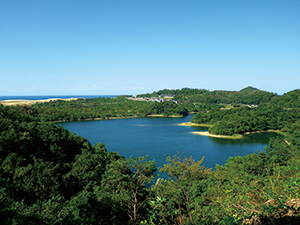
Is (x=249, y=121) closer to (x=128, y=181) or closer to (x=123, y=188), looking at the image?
(x=128, y=181)

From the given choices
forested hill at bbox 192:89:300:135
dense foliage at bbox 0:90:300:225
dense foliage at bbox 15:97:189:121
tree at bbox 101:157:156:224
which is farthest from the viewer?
dense foliage at bbox 15:97:189:121

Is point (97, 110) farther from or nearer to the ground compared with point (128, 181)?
nearer to the ground

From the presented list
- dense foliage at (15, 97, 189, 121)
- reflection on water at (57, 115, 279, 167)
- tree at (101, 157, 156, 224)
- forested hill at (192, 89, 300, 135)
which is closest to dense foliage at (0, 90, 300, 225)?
tree at (101, 157, 156, 224)

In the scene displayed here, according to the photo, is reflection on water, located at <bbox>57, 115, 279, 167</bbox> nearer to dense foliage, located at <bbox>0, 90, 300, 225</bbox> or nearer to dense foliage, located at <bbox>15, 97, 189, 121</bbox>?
dense foliage, located at <bbox>0, 90, 300, 225</bbox>

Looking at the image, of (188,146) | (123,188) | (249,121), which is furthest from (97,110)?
(123,188)

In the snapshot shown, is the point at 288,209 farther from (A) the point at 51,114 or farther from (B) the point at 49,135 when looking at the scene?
(A) the point at 51,114

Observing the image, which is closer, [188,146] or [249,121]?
[188,146]

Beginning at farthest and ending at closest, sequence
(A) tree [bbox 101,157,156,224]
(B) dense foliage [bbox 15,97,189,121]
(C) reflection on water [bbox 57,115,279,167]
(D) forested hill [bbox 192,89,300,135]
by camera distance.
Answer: (B) dense foliage [bbox 15,97,189,121], (D) forested hill [bbox 192,89,300,135], (C) reflection on water [bbox 57,115,279,167], (A) tree [bbox 101,157,156,224]

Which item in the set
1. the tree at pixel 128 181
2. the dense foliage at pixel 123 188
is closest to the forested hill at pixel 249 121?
the dense foliage at pixel 123 188
